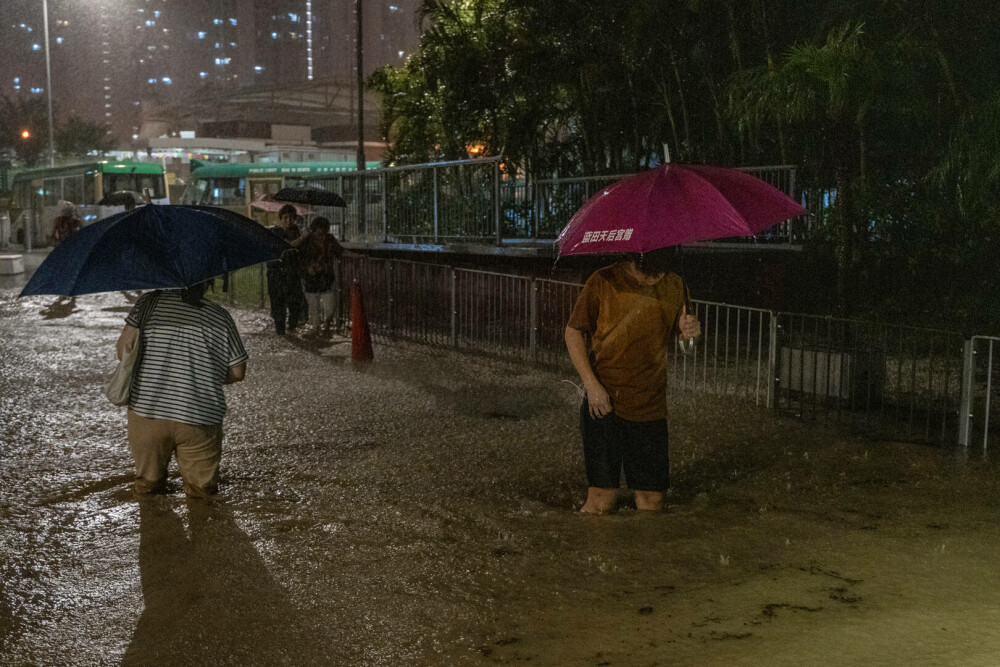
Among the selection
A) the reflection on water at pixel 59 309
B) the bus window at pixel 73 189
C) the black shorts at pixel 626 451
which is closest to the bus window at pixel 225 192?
the bus window at pixel 73 189

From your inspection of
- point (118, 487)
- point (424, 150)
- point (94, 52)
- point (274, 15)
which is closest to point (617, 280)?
point (118, 487)

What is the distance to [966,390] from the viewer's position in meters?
7.59

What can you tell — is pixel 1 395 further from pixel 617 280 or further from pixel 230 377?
pixel 617 280

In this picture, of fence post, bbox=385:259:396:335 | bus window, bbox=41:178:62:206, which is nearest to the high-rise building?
bus window, bbox=41:178:62:206

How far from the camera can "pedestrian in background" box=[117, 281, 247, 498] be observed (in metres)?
6.13

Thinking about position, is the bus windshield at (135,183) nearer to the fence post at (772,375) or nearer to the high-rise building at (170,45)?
the fence post at (772,375)

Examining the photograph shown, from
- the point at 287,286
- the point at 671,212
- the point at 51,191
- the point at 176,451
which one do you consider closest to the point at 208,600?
the point at 176,451

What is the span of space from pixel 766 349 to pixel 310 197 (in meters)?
7.61

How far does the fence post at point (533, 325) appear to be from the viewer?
1174 cm

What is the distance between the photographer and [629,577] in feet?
16.6

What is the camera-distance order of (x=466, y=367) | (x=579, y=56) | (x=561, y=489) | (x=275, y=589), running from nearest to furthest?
(x=275, y=589) → (x=561, y=489) → (x=466, y=367) → (x=579, y=56)

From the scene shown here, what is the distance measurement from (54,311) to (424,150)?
373 inches

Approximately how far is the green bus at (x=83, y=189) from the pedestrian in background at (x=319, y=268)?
22.9 meters

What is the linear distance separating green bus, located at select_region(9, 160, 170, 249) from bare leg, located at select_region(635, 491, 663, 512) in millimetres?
31468
